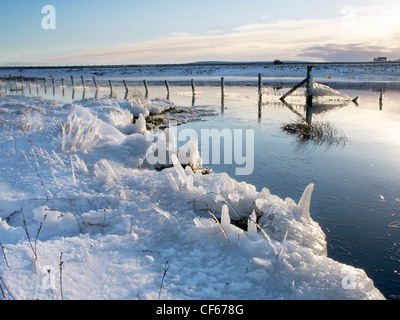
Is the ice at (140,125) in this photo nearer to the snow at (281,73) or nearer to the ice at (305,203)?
the ice at (305,203)

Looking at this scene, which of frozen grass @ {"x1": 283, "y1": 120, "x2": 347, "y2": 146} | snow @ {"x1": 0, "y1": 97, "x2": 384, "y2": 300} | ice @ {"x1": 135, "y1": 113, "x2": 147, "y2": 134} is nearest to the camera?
snow @ {"x1": 0, "y1": 97, "x2": 384, "y2": 300}

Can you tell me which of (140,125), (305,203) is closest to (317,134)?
(140,125)

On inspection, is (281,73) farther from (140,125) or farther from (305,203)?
(305,203)

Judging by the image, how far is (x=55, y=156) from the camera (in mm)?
5395

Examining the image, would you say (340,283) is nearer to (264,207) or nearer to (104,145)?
(264,207)

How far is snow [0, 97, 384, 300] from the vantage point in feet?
8.23

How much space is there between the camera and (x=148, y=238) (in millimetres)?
3330

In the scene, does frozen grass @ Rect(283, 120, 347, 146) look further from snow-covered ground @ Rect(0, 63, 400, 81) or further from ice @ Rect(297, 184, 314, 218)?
snow-covered ground @ Rect(0, 63, 400, 81)

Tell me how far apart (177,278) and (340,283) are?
136 cm

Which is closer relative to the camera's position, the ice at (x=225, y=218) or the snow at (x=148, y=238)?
the snow at (x=148, y=238)

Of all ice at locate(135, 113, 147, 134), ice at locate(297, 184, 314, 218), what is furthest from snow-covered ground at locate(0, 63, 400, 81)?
ice at locate(297, 184, 314, 218)

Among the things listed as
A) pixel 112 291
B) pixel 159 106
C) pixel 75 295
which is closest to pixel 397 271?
pixel 112 291

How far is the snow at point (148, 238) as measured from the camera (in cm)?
251

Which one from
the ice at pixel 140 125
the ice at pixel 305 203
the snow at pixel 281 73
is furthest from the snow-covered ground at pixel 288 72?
the ice at pixel 305 203
